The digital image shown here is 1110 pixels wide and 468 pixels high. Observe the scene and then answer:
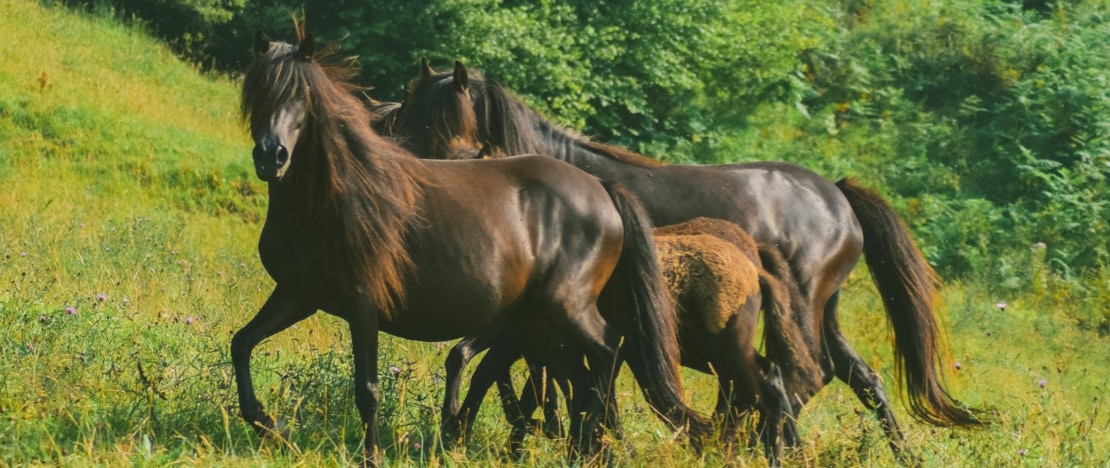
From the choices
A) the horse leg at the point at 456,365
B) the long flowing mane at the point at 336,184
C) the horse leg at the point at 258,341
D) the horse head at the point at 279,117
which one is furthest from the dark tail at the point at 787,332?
the horse head at the point at 279,117

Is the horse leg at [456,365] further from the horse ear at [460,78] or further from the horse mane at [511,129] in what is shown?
the horse ear at [460,78]

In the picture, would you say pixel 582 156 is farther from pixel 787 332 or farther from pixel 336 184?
pixel 336 184

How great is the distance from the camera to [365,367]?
5.81 metres

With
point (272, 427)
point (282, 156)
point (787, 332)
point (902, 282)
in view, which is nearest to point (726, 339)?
point (787, 332)

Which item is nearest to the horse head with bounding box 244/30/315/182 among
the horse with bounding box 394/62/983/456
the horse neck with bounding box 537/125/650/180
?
the horse with bounding box 394/62/983/456

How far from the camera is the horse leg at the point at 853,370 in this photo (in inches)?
324

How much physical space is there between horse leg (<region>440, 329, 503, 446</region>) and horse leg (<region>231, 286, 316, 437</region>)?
980mm

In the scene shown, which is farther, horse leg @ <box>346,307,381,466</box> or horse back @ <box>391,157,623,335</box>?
horse back @ <box>391,157,623,335</box>

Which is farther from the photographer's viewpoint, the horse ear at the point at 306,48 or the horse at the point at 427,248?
the horse at the point at 427,248

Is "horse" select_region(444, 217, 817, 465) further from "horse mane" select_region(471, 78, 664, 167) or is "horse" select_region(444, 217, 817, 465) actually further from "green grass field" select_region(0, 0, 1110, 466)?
"horse mane" select_region(471, 78, 664, 167)

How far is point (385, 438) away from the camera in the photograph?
628 centimetres

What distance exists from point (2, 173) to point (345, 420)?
9999mm

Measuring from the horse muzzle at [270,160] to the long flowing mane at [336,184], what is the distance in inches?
9.5

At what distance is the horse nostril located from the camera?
541 cm
